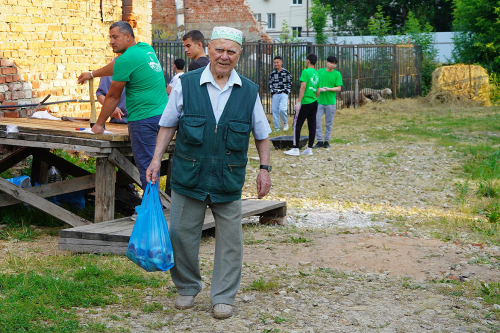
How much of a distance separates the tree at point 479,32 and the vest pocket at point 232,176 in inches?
943

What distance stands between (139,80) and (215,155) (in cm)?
197

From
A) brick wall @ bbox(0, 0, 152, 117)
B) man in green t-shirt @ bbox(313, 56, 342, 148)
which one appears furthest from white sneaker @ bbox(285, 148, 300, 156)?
brick wall @ bbox(0, 0, 152, 117)

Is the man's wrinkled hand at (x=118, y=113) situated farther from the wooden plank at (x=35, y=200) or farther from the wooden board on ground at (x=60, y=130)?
the wooden plank at (x=35, y=200)

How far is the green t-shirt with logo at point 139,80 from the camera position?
5.47m

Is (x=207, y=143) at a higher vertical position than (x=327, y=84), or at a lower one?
lower

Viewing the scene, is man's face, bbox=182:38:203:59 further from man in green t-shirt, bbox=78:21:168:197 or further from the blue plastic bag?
the blue plastic bag

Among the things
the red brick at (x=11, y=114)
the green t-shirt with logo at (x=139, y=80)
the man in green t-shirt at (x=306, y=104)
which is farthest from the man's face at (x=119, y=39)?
the man in green t-shirt at (x=306, y=104)

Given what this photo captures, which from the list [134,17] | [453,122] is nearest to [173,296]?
[134,17]

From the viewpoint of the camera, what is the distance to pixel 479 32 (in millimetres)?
26672

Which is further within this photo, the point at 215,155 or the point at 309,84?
the point at 309,84

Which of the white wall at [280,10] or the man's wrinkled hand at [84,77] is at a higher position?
the white wall at [280,10]

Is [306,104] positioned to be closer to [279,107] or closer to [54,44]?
[279,107]

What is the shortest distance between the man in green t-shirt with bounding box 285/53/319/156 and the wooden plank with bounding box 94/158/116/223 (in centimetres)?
614

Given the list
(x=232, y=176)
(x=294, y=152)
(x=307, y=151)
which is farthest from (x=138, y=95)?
(x=307, y=151)
